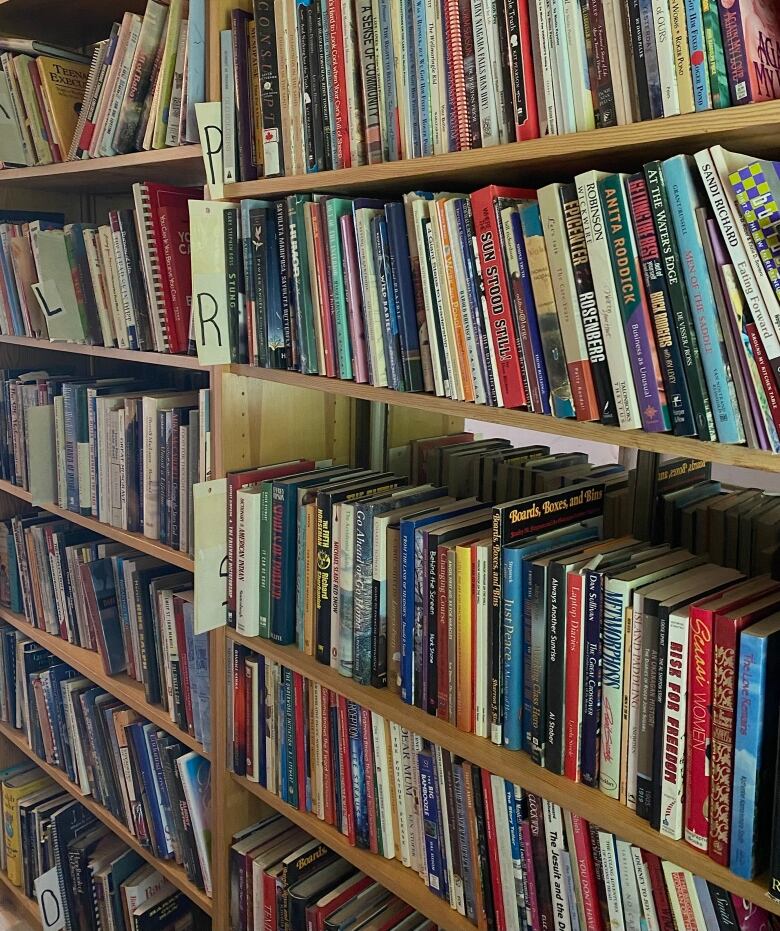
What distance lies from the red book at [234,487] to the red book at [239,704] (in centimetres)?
6

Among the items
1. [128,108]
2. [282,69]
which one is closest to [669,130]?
[282,69]

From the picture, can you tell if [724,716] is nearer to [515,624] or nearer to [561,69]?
[515,624]

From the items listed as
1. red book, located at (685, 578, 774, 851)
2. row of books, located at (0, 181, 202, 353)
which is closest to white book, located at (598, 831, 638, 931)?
red book, located at (685, 578, 774, 851)

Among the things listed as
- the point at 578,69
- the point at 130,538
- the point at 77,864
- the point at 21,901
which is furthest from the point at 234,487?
the point at 21,901

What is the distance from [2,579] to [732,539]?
1770 mm

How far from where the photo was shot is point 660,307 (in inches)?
30.6

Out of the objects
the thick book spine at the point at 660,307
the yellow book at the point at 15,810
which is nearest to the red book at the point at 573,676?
the thick book spine at the point at 660,307

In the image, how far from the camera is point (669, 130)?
29.4 inches

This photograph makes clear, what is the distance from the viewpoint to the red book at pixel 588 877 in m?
0.92

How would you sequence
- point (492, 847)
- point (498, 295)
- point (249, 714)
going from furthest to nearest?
Answer: point (249, 714)
point (492, 847)
point (498, 295)

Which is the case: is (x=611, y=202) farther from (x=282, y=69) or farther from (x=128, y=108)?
(x=128, y=108)

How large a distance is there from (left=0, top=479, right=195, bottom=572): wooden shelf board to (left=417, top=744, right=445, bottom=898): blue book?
20.7 inches

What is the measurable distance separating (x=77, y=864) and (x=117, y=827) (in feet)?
0.72

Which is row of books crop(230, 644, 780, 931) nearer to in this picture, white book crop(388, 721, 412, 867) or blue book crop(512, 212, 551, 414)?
white book crop(388, 721, 412, 867)
